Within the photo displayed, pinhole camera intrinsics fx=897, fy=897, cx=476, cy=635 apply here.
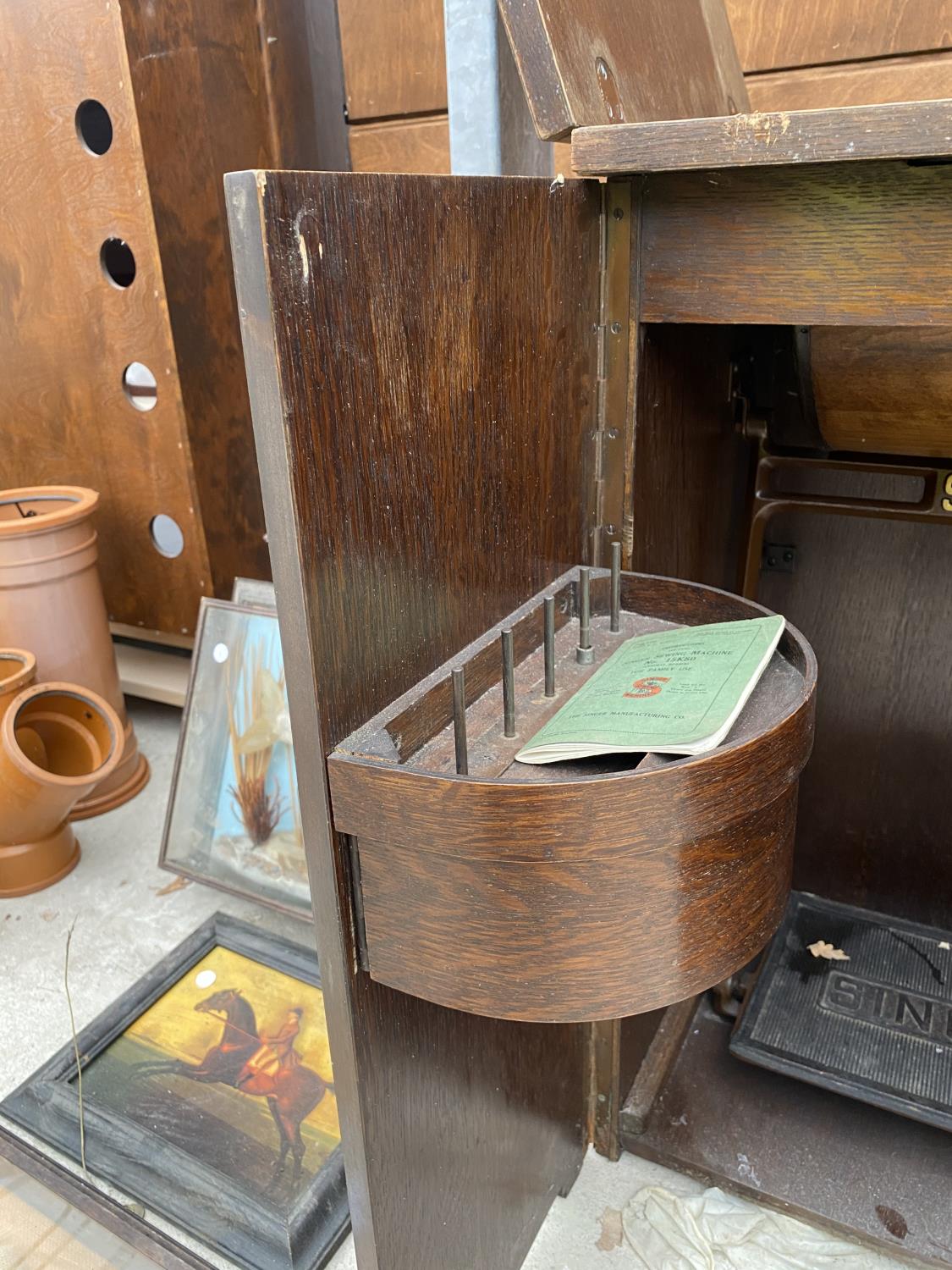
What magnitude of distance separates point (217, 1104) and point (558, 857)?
3.06 ft

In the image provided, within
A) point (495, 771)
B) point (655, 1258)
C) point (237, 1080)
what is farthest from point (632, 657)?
point (237, 1080)

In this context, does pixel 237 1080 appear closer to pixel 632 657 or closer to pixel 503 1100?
pixel 503 1100

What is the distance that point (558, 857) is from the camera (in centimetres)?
64

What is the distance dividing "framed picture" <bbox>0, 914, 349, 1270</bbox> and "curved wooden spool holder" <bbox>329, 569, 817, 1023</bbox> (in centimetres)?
65

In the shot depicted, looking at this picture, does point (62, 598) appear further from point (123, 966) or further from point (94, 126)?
point (94, 126)

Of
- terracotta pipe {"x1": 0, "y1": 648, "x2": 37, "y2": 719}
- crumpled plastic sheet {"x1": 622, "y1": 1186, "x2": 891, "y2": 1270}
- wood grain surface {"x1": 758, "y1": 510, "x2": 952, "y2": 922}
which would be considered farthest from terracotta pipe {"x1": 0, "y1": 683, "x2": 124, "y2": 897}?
wood grain surface {"x1": 758, "y1": 510, "x2": 952, "y2": 922}

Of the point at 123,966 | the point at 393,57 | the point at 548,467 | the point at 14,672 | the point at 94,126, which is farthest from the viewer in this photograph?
the point at 94,126

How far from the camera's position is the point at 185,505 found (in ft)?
6.79

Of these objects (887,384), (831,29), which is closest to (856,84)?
(831,29)

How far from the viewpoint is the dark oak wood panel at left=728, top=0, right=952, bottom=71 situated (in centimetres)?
126

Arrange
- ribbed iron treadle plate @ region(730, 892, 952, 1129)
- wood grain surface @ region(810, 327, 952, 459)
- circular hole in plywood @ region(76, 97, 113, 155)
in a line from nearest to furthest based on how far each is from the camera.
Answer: wood grain surface @ region(810, 327, 952, 459), ribbed iron treadle plate @ region(730, 892, 952, 1129), circular hole in plywood @ region(76, 97, 113, 155)

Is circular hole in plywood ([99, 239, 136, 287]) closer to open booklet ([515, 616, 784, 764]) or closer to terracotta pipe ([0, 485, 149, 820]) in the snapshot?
terracotta pipe ([0, 485, 149, 820])

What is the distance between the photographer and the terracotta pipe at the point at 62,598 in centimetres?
188

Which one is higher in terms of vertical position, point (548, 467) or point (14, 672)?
point (548, 467)
